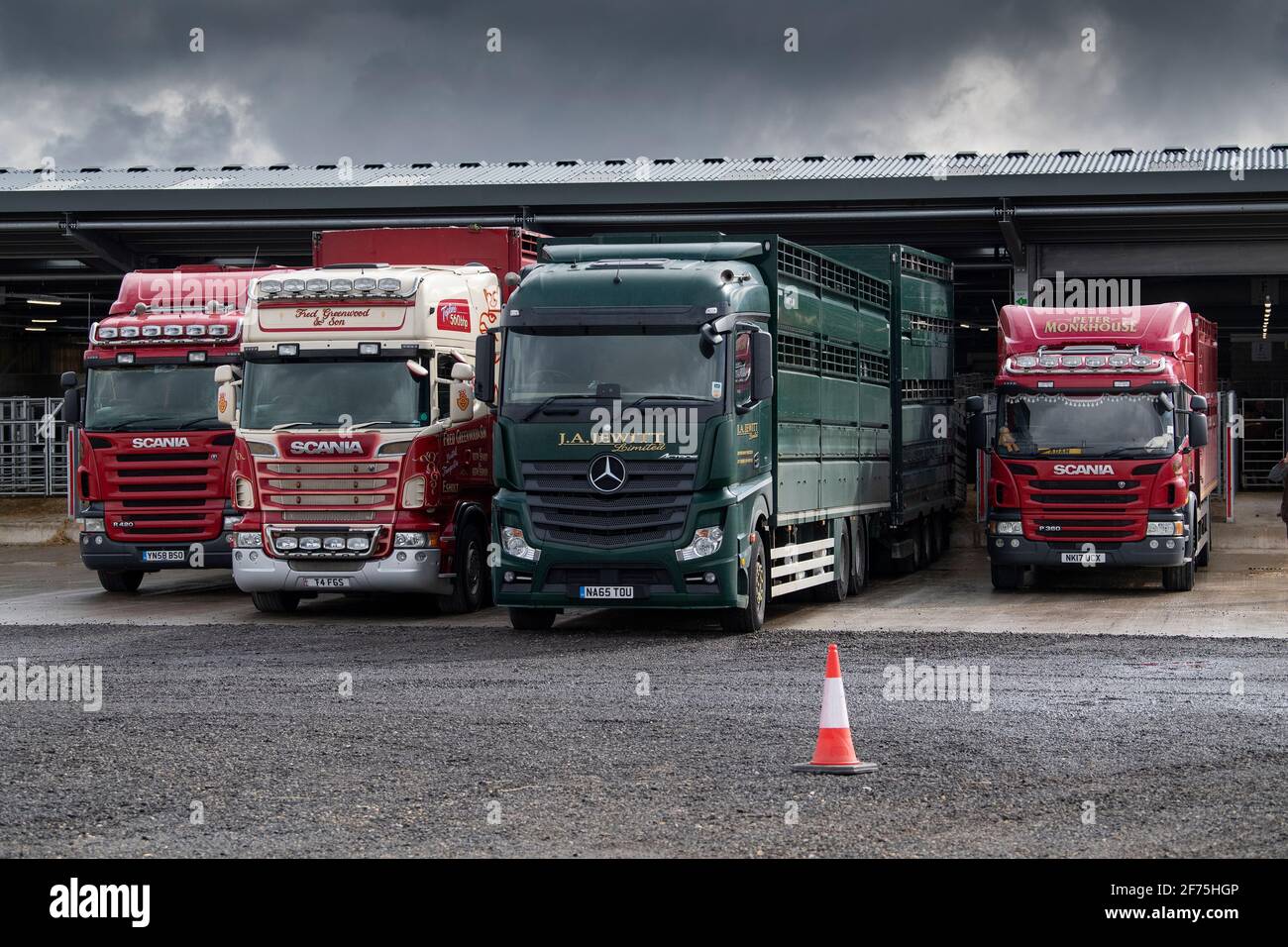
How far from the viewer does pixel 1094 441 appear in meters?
22.1

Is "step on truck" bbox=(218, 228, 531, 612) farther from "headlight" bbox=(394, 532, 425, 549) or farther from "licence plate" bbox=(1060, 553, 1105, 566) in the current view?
"licence plate" bbox=(1060, 553, 1105, 566)

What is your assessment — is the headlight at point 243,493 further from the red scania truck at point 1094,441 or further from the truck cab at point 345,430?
the red scania truck at point 1094,441

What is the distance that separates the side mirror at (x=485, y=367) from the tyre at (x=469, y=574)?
2981 millimetres

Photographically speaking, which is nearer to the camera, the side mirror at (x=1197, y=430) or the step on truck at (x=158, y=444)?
the side mirror at (x=1197, y=430)

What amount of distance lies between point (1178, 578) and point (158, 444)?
13.0 meters

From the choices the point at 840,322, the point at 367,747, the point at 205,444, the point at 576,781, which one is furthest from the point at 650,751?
the point at 205,444

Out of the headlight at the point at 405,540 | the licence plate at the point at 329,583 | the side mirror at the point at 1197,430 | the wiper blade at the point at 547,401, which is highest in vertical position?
the wiper blade at the point at 547,401

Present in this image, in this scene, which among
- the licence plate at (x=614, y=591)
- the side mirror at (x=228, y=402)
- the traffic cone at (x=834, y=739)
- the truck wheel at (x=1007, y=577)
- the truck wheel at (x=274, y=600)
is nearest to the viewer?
the traffic cone at (x=834, y=739)

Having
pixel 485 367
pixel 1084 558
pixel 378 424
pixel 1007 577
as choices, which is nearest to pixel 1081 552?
pixel 1084 558

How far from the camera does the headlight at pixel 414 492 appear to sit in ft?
63.6

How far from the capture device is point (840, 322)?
21.0 m

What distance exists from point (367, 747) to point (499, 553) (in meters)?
6.64

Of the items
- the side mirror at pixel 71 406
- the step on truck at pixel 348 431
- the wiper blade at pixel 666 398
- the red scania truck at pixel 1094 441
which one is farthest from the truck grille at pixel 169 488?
the red scania truck at pixel 1094 441

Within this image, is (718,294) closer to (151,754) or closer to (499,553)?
(499,553)
